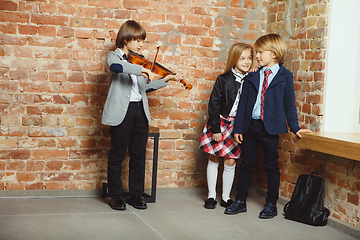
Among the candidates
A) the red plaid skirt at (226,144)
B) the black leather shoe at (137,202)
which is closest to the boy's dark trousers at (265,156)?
the red plaid skirt at (226,144)

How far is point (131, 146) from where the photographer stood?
9.60 ft

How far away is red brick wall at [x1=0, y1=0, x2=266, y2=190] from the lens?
9.91 feet

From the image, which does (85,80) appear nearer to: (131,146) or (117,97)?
(117,97)

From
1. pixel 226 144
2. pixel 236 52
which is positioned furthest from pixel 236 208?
pixel 236 52

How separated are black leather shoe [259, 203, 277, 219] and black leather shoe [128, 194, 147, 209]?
0.86m

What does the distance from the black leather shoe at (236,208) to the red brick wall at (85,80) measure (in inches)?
25.3

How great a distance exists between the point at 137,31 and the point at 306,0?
131 centimetres

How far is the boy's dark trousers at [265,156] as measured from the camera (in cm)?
277

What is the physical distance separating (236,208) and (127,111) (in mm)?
1073

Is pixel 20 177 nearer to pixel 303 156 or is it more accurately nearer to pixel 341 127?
pixel 303 156

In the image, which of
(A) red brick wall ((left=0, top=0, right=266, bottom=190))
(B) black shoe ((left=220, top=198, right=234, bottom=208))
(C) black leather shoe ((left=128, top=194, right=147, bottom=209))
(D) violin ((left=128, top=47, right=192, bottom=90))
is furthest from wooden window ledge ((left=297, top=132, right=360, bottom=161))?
(C) black leather shoe ((left=128, top=194, right=147, bottom=209))

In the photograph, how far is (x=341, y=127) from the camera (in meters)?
2.80

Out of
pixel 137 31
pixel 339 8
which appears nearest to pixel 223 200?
pixel 137 31

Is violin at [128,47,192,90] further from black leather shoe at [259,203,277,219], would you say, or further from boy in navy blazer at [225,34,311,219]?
black leather shoe at [259,203,277,219]
